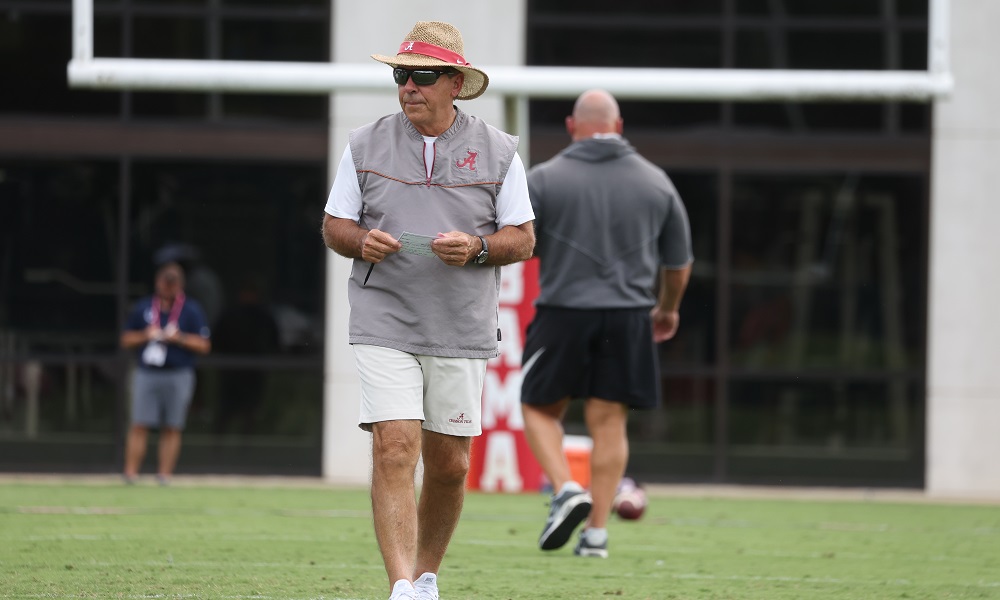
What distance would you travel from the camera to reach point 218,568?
22.7 feet

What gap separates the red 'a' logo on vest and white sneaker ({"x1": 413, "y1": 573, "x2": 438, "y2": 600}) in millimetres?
1290

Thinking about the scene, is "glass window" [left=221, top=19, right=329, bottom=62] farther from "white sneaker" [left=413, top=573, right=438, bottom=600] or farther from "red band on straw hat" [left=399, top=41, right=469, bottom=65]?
"white sneaker" [left=413, top=573, right=438, bottom=600]

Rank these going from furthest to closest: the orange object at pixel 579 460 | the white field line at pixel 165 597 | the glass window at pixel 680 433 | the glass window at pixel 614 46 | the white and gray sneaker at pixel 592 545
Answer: the glass window at pixel 680 433
the glass window at pixel 614 46
the orange object at pixel 579 460
the white and gray sneaker at pixel 592 545
the white field line at pixel 165 597

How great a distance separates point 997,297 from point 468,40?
4.88 meters

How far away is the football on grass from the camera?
9919 millimetres

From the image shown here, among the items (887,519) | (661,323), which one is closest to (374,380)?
(661,323)

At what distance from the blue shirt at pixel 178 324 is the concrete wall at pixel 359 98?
141cm

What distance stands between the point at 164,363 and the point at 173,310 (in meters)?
0.45

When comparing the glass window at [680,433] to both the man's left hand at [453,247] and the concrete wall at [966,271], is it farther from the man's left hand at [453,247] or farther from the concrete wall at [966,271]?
the man's left hand at [453,247]

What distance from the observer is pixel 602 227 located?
7961mm

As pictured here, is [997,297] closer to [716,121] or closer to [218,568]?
[716,121]

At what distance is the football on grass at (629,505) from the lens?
9.92 m

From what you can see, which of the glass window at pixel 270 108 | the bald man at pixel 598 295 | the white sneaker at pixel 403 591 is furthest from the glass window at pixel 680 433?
the white sneaker at pixel 403 591

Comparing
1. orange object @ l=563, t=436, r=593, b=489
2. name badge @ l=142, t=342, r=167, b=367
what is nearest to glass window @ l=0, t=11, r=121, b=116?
name badge @ l=142, t=342, r=167, b=367
